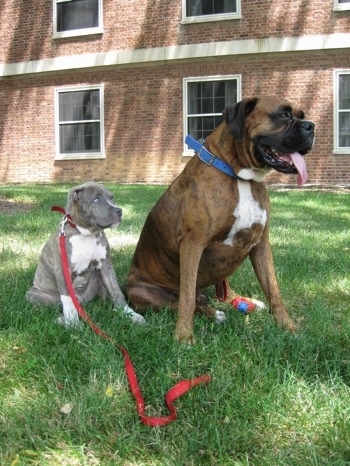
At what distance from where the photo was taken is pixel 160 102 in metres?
15.2

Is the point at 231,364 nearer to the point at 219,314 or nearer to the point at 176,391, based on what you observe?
the point at 176,391

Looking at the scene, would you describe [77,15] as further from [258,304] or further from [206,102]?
[258,304]

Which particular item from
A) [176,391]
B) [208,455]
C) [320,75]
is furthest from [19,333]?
[320,75]

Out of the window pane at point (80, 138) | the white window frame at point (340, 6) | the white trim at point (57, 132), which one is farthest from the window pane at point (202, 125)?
the white window frame at point (340, 6)

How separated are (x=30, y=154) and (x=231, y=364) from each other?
15395 millimetres

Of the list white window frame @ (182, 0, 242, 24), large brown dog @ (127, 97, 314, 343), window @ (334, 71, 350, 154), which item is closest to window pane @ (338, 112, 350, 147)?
window @ (334, 71, 350, 154)

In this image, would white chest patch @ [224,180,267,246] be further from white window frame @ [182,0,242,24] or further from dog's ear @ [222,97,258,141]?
white window frame @ [182,0,242,24]

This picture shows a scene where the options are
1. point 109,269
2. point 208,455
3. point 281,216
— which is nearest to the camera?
point 208,455

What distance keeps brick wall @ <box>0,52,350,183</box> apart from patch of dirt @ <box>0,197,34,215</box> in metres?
6.02

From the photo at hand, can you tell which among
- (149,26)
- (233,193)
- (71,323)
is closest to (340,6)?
(149,26)

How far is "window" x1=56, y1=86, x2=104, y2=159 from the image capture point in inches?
636

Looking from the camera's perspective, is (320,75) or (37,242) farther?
(320,75)

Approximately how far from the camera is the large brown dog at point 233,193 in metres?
3.23

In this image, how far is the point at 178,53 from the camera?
14.7 meters
